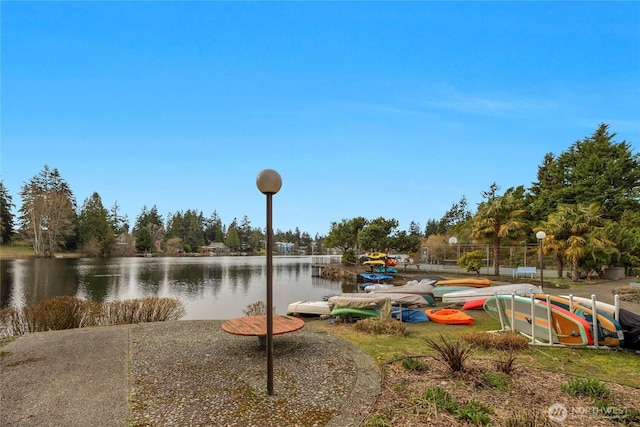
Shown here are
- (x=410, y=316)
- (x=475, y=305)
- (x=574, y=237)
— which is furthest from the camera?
(x=574, y=237)

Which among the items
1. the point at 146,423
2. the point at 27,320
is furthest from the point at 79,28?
the point at 146,423

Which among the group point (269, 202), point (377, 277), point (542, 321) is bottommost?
point (377, 277)

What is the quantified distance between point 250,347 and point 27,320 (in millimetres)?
6875

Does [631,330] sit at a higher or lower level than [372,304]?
higher

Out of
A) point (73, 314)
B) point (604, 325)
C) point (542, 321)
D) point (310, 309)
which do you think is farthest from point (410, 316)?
point (73, 314)

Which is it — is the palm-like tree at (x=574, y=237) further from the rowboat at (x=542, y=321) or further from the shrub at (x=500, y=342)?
the shrub at (x=500, y=342)

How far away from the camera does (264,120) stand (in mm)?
15227

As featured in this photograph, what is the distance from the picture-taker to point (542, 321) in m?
6.08

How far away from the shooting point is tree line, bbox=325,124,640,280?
18.2m

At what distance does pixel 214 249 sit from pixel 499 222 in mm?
87739

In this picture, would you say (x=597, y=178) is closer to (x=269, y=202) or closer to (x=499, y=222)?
(x=499, y=222)

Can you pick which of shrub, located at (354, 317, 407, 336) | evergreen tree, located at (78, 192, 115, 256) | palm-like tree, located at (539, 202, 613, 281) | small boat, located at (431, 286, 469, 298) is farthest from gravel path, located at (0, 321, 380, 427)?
evergreen tree, located at (78, 192, 115, 256)

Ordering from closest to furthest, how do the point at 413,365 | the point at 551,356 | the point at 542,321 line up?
1. the point at 413,365
2. the point at 551,356
3. the point at 542,321

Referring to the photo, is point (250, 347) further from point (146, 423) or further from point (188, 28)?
point (188, 28)
